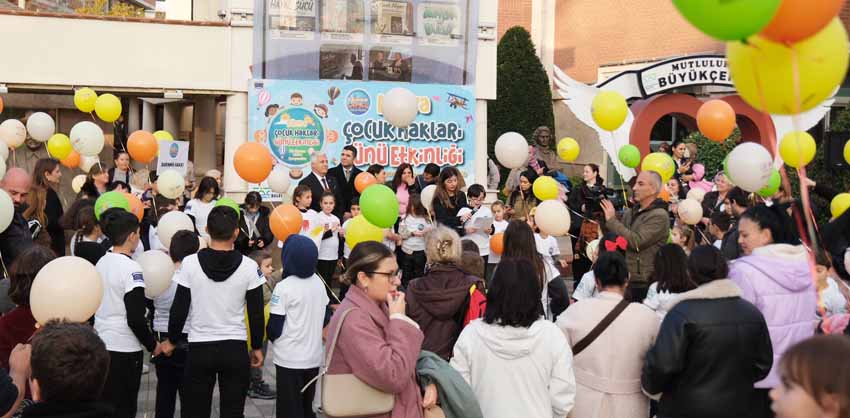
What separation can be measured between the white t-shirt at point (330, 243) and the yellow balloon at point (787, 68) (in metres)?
6.62

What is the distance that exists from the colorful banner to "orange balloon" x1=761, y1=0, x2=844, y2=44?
11116 millimetres

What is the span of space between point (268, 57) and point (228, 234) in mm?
9423

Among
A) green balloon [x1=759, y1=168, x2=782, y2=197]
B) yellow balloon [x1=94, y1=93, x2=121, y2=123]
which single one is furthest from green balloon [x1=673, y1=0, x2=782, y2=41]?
yellow balloon [x1=94, y1=93, x2=121, y2=123]

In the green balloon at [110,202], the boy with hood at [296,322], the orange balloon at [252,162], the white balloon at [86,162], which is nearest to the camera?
Result: the boy with hood at [296,322]

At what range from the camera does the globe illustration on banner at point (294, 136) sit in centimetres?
1451

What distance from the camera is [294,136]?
572 inches

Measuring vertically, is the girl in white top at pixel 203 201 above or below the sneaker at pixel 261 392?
above

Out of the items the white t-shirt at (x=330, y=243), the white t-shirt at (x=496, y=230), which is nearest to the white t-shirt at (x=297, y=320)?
the white t-shirt at (x=330, y=243)

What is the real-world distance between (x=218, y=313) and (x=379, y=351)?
1.82 m

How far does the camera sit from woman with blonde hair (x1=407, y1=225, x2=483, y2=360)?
5266 mm

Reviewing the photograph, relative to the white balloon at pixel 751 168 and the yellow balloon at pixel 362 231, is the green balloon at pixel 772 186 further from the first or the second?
the yellow balloon at pixel 362 231

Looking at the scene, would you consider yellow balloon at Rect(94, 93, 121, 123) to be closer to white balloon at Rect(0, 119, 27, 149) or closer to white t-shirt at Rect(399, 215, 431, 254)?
white balloon at Rect(0, 119, 27, 149)

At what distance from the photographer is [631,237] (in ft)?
25.2

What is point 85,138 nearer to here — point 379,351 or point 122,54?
point 122,54
